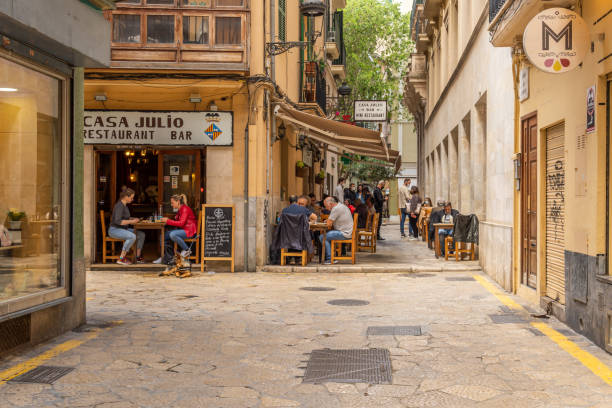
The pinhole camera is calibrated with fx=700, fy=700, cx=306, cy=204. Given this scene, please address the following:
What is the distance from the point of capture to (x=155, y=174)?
15.8 meters

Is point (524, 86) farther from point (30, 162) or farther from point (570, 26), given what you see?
point (30, 162)

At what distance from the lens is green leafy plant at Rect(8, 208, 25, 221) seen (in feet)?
23.1

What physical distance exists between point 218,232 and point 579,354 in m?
8.89

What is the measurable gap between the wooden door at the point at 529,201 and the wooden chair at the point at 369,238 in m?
7.66

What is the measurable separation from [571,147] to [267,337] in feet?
13.0

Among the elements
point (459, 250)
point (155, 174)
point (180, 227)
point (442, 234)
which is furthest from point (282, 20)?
point (459, 250)

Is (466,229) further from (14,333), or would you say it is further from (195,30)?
(14,333)

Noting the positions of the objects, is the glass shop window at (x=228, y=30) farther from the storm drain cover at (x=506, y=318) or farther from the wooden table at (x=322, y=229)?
the storm drain cover at (x=506, y=318)

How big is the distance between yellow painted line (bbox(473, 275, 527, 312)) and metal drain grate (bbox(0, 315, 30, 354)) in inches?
237

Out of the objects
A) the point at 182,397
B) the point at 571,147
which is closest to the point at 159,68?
the point at 571,147

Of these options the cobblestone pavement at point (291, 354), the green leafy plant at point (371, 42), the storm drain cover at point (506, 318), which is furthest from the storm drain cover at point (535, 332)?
the green leafy plant at point (371, 42)

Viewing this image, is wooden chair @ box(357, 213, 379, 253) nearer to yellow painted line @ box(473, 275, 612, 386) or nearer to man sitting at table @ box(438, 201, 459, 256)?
man sitting at table @ box(438, 201, 459, 256)

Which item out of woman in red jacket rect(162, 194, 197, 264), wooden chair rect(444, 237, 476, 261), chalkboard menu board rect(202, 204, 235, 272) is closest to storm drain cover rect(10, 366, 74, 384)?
woman in red jacket rect(162, 194, 197, 264)

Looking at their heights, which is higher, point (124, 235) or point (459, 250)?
point (124, 235)
